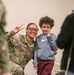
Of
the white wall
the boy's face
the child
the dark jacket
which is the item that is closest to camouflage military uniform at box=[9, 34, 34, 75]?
the child

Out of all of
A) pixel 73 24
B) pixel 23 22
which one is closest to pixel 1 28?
pixel 73 24

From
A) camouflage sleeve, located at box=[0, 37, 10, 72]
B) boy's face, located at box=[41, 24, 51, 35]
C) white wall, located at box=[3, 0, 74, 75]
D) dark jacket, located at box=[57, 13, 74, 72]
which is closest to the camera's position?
camouflage sleeve, located at box=[0, 37, 10, 72]

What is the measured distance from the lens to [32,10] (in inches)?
144

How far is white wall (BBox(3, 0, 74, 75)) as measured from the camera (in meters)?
3.51

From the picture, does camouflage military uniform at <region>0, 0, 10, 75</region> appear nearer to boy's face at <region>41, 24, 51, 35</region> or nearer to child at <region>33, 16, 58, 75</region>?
child at <region>33, 16, 58, 75</region>

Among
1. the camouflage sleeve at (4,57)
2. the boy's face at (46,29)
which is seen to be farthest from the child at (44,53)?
the camouflage sleeve at (4,57)

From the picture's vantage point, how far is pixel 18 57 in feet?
8.64

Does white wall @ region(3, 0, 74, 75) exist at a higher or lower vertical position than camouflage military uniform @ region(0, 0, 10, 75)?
higher

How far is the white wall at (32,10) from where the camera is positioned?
3510 millimetres

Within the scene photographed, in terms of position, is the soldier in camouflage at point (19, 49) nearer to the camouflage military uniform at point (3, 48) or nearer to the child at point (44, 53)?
the child at point (44, 53)

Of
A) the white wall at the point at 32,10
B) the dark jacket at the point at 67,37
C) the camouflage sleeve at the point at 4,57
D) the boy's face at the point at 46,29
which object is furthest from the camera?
the white wall at the point at 32,10

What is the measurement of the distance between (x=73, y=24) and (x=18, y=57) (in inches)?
43.9

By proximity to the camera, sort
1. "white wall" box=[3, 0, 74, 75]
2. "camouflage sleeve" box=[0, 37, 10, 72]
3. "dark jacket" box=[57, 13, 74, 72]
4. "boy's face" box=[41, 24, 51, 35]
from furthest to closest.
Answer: "white wall" box=[3, 0, 74, 75] → "boy's face" box=[41, 24, 51, 35] → "dark jacket" box=[57, 13, 74, 72] → "camouflage sleeve" box=[0, 37, 10, 72]

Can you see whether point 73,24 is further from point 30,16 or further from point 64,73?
point 30,16
